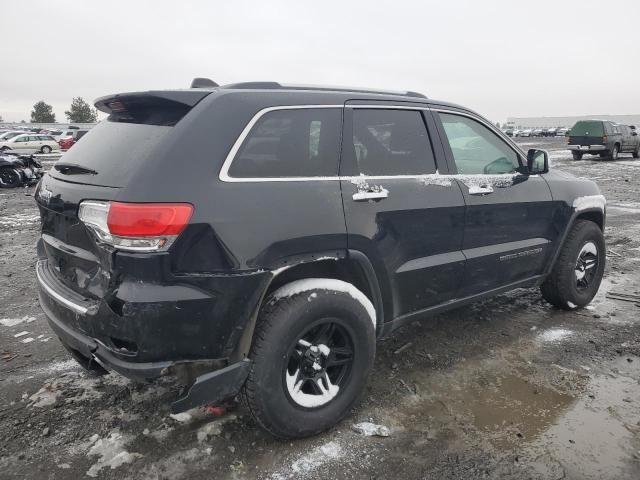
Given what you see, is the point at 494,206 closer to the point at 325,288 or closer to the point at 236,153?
the point at 325,288

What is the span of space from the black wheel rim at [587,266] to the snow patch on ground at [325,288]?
2711 millimetres

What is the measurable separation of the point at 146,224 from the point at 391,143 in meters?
1.63

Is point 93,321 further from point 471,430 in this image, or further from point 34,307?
point 34,307

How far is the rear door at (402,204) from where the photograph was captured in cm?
281

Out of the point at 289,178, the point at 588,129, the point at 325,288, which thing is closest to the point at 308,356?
the point at 325,288

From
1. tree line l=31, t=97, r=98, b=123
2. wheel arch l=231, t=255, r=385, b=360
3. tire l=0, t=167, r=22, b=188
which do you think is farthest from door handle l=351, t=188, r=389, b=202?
tree line l=31, t=97, r=98, b=123

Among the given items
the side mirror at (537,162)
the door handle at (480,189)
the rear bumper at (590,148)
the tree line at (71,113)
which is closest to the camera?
the door handle at (480,189)

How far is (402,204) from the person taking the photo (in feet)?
9.68

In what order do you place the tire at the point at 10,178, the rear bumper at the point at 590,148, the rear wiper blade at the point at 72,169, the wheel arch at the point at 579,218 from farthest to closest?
the rear bumper at the point at 590,148 → the tire at the point at 10,178 → the wheel arch at the point at 579,218 → the rear wiper blade at the point at 72,169

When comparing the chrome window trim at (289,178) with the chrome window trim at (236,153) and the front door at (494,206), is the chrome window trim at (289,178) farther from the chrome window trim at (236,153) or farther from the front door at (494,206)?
the front door at (494,206)

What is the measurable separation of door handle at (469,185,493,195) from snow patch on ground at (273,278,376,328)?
1.19 meters

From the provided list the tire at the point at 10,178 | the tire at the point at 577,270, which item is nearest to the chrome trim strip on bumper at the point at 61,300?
the tire at the point at 577,270

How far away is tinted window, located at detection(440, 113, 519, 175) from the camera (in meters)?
3.50

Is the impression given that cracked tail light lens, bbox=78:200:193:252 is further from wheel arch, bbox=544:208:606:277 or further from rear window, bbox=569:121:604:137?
rear window, bbox=569:121:604:137
